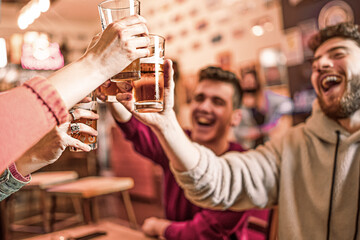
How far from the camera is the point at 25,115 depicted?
0.52 m

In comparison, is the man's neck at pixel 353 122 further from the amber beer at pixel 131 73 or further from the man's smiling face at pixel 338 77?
the amber beer at pixel 131 73

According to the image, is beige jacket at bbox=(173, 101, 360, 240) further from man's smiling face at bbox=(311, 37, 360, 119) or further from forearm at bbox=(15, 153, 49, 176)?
forearm at bbox=(15, 153, 49, 176)

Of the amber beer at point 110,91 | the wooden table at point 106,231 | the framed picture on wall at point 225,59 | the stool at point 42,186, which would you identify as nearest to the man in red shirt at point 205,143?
the wooden table at point 106,231

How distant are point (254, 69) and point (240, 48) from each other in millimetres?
304

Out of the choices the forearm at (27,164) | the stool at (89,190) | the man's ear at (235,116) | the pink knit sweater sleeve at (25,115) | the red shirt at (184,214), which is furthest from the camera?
the stool at (89,190)

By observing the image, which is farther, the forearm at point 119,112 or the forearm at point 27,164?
the forearm at point 119,112

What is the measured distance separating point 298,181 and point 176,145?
54cm

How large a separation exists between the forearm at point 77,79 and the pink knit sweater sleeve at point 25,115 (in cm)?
2

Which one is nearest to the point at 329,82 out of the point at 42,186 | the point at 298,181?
the point at 298,181

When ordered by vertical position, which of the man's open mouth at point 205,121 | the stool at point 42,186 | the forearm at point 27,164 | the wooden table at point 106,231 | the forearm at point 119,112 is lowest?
the stool at point 42,186

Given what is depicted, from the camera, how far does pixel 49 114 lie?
539 millimetres

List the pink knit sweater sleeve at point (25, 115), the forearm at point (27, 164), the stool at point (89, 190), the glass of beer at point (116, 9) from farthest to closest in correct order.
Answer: the stool at point (89, 190) < the forearm at point (27, 164) < the glass of beer at point (116, 9) < the pink knit sweater sleeve at point (25, 115)

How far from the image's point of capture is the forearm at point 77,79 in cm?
57

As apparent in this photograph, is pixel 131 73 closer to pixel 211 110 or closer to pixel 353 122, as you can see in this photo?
pixel 353 122
